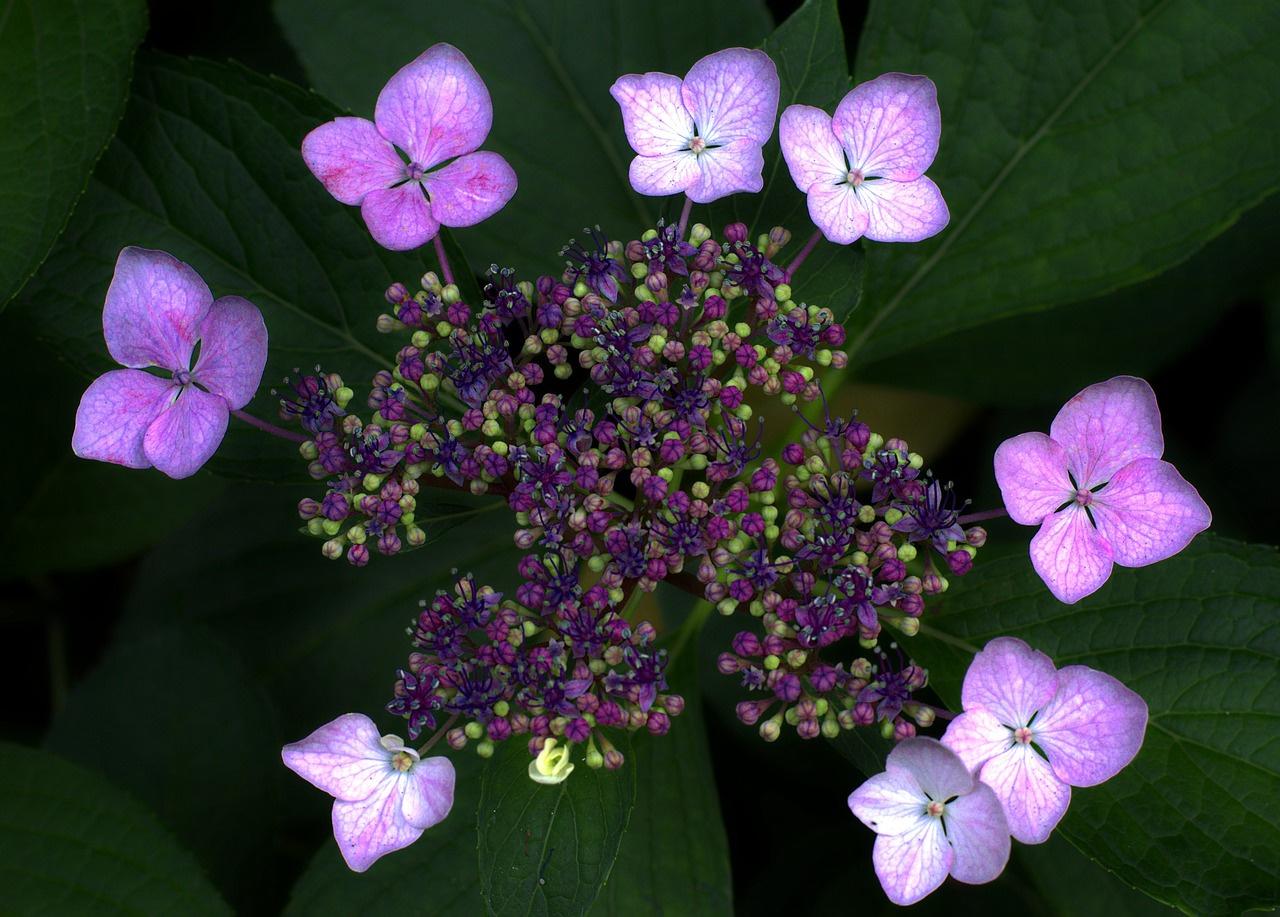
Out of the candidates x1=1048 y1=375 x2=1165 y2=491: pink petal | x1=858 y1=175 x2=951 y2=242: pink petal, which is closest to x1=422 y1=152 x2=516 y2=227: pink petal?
x1=858 y1=175 x2=951 y2=242: pink petal

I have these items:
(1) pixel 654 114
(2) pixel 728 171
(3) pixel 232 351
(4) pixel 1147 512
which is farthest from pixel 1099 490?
(3) pixel 232 351

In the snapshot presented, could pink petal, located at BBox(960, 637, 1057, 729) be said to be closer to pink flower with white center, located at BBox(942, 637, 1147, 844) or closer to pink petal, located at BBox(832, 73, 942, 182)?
pink flower with white center, located at BBox(942, 637, 1147, 844)

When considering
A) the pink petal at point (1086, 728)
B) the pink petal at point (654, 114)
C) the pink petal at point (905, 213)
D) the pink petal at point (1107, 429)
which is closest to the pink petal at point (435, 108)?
the pink petal at point (654, 114)

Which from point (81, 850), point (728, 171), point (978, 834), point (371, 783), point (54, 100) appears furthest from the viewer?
point (81, 850)

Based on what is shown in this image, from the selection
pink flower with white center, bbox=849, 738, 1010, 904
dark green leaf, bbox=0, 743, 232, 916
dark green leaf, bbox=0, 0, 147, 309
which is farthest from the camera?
dark green leaf, bbox=0, 743, 232, 916

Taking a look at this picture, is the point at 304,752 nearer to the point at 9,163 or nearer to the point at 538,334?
the point at 538,334

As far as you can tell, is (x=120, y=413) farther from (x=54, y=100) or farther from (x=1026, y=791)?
(x=1026, y=791)
